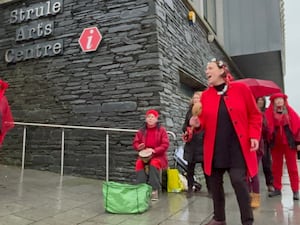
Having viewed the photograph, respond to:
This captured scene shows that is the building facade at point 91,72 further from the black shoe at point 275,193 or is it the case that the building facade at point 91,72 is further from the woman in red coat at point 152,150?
the black shoe at point 275,193

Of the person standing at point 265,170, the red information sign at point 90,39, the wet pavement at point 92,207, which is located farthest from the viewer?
the red information sign at point 90,39

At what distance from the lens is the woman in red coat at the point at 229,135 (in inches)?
115

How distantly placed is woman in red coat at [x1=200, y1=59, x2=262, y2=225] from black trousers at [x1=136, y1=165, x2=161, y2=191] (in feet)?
4.87

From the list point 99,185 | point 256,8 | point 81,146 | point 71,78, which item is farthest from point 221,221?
point 256,8

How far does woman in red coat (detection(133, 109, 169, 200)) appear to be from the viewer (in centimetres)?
455

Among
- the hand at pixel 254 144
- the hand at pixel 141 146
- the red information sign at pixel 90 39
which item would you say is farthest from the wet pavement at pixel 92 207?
the red information sign at pixel 90 39

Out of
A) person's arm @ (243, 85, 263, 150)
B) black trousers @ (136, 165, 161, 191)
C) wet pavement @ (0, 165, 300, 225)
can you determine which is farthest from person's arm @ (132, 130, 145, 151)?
person's arm @ (243, 85, 263, 150)

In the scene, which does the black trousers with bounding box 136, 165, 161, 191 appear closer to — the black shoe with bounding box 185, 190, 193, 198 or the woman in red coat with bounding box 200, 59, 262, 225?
the black shoe with bounding box 185, 190, 193, 198

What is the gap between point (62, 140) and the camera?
630cm

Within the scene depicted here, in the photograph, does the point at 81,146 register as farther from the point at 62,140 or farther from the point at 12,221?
the point at 12,221

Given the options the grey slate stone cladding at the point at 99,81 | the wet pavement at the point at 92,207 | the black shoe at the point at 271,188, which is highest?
the grey slate stone cladding at the point at 99,81

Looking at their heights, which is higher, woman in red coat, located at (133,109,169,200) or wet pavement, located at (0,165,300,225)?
woman in red coat, located at (133,109,169,200)

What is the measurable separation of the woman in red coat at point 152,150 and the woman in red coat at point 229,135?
151 centimetres

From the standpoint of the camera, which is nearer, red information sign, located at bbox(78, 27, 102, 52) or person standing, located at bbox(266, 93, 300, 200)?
person standing, located at bbox(266, 93, 300, 200)
